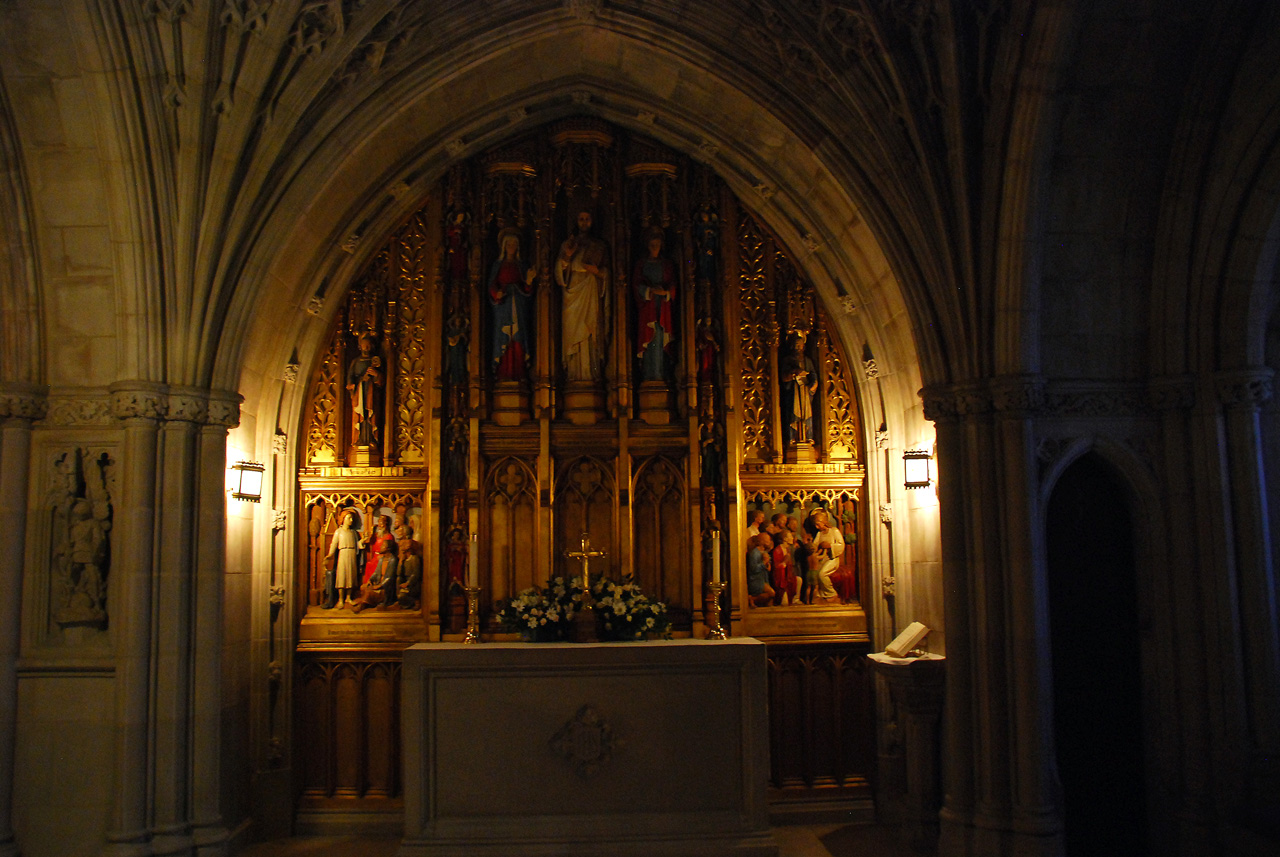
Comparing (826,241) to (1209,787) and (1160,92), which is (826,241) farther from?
(1209,787)

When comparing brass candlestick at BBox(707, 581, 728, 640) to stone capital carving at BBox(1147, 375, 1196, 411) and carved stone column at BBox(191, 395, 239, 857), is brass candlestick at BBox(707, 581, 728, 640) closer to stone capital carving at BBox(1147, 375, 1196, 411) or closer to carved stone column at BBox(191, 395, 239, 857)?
stone capital carving at BBox(1147, 375, 1196, 411)

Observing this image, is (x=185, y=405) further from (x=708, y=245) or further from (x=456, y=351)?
(x=708, y=245)

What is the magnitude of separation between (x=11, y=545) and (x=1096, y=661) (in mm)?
7954

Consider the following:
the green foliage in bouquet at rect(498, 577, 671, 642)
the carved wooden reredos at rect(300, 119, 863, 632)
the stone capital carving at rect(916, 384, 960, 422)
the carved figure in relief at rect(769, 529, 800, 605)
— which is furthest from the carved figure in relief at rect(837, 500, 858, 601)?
the stone capital carving at rect(916, 384, 960, 422)

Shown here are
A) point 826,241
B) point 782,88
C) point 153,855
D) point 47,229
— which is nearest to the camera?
point 153,855

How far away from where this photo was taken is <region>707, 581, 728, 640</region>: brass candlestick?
29.7ft

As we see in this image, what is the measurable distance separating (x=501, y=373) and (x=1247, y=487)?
615 centimetres

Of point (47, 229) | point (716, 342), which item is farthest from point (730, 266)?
point (47, 229)

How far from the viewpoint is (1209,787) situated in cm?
725

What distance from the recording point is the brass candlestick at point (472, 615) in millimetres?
8812

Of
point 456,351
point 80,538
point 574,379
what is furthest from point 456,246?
point 80,538

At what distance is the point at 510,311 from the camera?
31.6ft

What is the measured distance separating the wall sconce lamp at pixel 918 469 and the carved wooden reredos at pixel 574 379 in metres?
1.20

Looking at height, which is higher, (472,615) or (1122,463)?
(1122,463)
